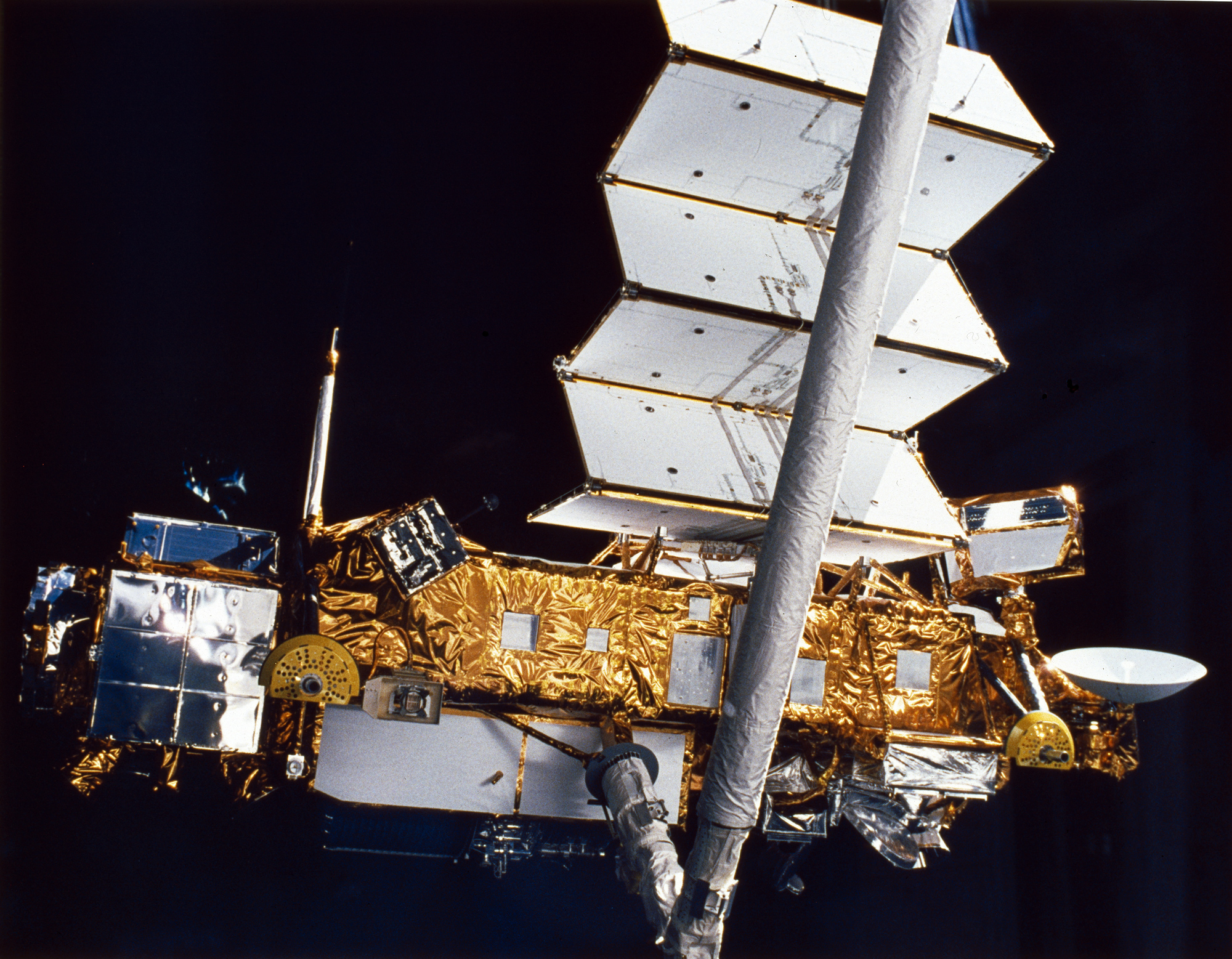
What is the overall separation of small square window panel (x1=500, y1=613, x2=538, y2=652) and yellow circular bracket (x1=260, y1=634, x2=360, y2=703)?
1.94ft

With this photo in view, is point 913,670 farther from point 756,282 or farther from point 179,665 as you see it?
point 179,665

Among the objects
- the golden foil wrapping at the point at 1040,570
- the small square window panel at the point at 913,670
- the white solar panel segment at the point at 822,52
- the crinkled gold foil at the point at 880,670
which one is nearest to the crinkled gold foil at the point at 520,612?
the crinkled gold foil at the point at 880,670

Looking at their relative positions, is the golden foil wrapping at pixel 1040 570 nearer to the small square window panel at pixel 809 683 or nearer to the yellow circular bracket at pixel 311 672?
the small square window panel at pixel 809 683

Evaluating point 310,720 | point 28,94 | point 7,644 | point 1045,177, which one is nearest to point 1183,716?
point 1045,177

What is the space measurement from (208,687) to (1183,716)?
190 inches

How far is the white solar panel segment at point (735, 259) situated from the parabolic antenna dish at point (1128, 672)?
55.6 inches

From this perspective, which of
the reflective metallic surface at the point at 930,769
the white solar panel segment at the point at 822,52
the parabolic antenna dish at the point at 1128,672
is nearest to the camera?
the white solar panel segment at the point at 822,52

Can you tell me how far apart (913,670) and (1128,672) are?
982 mm

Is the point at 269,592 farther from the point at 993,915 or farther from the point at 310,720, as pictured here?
the point at 993,915

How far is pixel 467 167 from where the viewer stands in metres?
3.93

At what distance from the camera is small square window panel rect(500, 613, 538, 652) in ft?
10.2

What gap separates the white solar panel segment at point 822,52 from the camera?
9.21ft

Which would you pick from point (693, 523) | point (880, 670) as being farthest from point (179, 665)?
point (880, 670)

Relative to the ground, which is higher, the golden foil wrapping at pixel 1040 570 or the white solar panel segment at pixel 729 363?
the white solar panel segment at pixel 729 363
